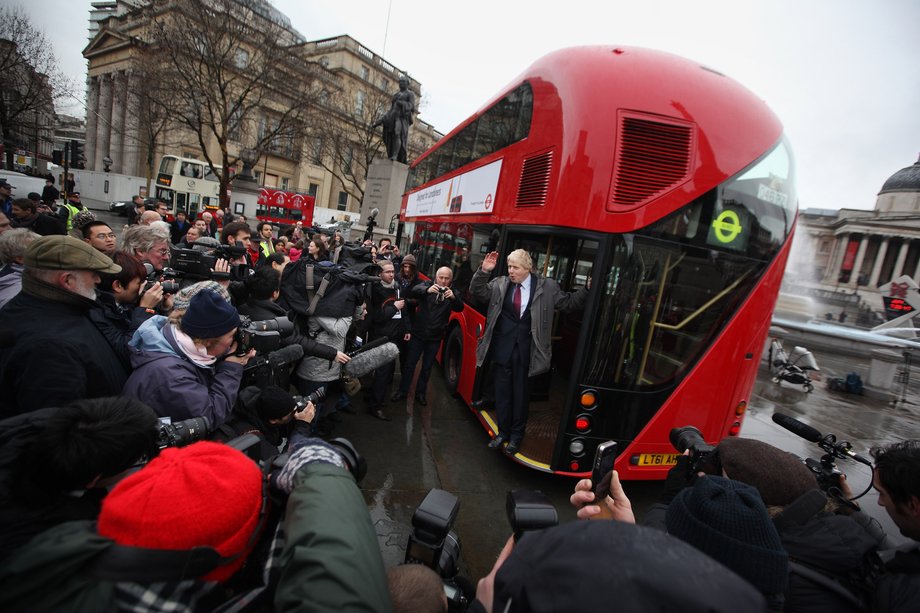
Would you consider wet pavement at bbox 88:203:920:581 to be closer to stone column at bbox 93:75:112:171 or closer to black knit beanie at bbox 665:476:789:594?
black knit beanie at bbox 665:476:789:594

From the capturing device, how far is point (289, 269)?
4.20 metres

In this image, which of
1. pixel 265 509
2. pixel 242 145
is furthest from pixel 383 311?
pixel 242 145

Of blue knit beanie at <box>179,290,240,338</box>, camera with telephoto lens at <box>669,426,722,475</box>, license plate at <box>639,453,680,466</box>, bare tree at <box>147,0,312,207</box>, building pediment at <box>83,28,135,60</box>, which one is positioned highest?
building pediment at <box>83,28,135,60</box>

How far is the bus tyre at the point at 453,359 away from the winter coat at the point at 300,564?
4754 millimetres

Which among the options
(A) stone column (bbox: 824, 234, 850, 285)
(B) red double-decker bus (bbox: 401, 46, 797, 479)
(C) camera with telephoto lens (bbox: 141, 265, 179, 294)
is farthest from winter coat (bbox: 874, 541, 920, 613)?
(A) stone column (bbox: 824, 234, 850, 285)

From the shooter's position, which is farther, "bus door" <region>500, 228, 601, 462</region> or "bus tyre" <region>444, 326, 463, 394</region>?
"bus tyre" <region>444, 326, 463, 394</region>

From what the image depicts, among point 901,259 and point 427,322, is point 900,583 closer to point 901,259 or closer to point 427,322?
point 427,322

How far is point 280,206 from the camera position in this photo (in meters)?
26.7

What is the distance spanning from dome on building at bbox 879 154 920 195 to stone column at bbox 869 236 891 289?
289 inches

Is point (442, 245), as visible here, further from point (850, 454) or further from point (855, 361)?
point (855, 361)

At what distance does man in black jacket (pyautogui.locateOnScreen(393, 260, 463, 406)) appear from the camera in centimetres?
506

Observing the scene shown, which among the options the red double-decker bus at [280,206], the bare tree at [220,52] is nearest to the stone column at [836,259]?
the red double-decker bus at [280,206]

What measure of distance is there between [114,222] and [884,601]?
105ft

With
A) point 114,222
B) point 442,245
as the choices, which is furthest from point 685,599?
point 114,222
